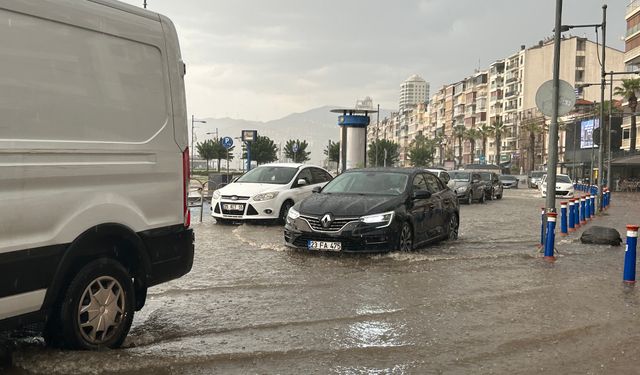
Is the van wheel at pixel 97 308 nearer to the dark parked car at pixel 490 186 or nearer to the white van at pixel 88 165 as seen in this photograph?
the white van at pixel 88 165

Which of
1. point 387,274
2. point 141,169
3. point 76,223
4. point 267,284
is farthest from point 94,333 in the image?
point 387,274

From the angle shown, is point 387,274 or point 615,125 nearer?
point 387,274

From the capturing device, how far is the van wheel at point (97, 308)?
421 cm

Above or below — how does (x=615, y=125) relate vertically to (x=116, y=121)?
above

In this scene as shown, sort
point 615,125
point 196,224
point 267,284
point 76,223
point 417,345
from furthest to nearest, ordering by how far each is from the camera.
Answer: point 615,125
point 196,224
point 267,284
point 417,345
point 76,223

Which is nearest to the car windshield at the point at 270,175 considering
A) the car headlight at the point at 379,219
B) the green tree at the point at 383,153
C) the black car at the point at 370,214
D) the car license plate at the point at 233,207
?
the car license plate at the point at 233,207

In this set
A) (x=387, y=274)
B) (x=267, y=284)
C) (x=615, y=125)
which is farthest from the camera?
(x=615, y=125)

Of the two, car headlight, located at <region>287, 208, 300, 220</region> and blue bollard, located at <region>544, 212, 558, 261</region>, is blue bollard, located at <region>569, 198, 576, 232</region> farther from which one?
car headlight, located at <region>287, 208, 300, 220</region>

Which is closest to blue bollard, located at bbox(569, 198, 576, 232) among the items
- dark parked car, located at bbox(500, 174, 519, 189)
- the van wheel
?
the van wheel

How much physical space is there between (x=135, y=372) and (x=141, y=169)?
5.02 feet

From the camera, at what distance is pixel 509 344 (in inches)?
203

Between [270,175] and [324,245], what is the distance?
20.6 ft

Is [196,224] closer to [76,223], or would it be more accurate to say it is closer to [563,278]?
[563,278]

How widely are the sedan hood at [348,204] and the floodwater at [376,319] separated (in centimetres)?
73
